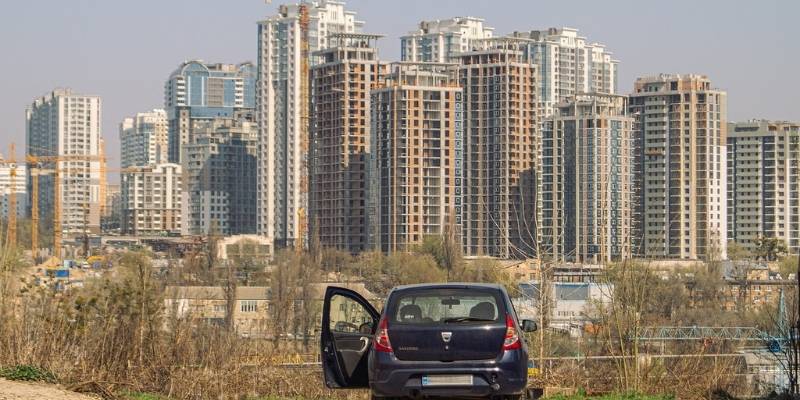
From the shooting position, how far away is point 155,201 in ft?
493

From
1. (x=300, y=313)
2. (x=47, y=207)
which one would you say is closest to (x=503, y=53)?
(x=300, y=313)

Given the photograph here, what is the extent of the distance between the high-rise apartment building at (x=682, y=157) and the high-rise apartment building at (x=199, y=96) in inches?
3244

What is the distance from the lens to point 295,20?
379 ft

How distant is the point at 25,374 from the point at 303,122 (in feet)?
309

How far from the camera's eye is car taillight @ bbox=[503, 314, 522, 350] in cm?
1016

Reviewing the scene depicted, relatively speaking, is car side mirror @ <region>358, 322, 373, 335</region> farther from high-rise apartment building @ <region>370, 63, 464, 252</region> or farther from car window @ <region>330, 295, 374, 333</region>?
high-rise apartment building @ <region>370, 63, 464, 252</region>

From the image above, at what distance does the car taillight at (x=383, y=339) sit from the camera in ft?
33.7

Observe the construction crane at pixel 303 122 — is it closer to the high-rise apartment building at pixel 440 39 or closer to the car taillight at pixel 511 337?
the high-rise apartment building at pixel 440 39

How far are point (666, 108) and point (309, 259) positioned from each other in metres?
34.0

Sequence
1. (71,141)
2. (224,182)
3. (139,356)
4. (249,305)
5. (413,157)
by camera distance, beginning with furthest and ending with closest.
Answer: (71,141) → (224,182) → (413,157) → (249,305) → (139,356)

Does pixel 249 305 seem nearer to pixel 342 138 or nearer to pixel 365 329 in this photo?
pixel 342 138

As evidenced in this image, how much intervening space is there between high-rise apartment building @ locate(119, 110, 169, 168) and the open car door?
161 meters

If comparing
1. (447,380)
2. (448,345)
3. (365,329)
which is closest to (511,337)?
(448,345)

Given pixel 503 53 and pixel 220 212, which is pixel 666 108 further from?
pixel 220 212
